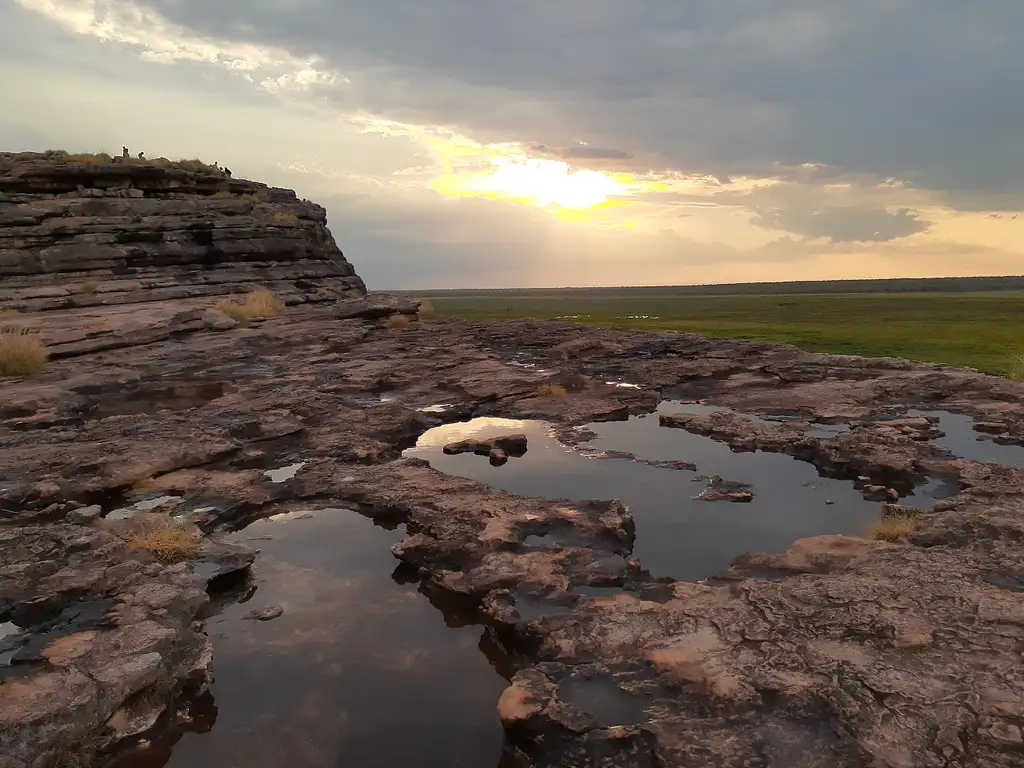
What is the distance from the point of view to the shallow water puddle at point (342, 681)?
5.24 metres

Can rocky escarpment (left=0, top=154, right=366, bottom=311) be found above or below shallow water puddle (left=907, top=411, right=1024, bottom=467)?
above

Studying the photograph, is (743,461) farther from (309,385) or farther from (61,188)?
(61,188)

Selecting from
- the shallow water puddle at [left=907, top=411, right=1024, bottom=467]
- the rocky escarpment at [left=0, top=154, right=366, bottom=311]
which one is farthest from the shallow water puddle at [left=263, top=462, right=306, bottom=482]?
the rocky escarpment at [left=0, top=154, right=366, bottom=311]

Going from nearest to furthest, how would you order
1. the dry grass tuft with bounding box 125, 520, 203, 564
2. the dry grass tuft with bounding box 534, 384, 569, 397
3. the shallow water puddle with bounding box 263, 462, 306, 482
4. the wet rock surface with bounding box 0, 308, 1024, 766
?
the wet rock surface with bounding box 0, 308, 1024, 766 < the dry grass tuft with bounding box 125, 520, 203, 564 < the shallow water puddle with bounding box 263, 462, 306, 482 < the dry grass tuft with bounding box 534, 384, 569, 397

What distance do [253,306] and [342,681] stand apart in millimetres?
22762

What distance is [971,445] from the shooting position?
12.5 meters

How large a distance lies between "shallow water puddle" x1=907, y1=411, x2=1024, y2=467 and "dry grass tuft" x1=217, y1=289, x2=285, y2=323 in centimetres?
2321

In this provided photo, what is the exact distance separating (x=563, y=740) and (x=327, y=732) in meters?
2.07

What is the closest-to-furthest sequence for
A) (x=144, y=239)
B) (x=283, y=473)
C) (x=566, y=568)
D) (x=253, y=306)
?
1. (x=566, y=568)
2. (x=283, y=473)
3. (x=253, y=306)
4. (x=144, y=239)

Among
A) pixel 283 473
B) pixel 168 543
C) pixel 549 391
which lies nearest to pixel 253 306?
pixel 549 391

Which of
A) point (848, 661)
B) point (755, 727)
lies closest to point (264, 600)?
point (755, 727)

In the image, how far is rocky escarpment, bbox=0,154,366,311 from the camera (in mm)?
25391

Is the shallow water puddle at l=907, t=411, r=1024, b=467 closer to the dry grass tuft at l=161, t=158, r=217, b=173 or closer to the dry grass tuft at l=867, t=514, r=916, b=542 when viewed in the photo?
the dry grass tuft at l=867, t=514, r=916, b=542

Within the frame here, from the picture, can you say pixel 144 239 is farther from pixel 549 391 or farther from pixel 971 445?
pixel 971 445
